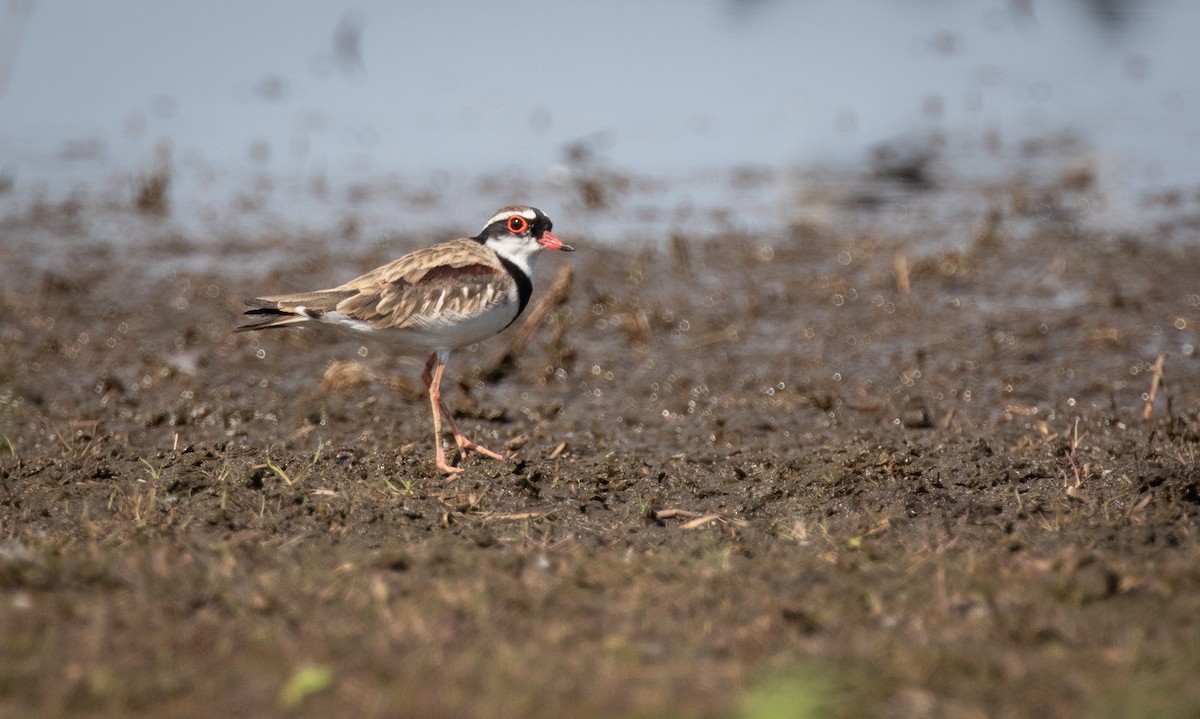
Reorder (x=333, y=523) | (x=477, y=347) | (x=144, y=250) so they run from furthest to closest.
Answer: (x=144, y=250), (x=477, y=347), (x=333, y=523)

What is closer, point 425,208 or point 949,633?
point 949,633

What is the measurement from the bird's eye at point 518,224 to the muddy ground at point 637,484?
1060 millimetres

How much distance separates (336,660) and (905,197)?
9.74 m

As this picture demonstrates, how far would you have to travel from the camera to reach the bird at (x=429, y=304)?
6875mm

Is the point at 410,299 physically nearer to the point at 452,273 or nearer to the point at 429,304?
the point at 429,304

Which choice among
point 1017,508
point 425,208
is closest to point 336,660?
point 1017,508

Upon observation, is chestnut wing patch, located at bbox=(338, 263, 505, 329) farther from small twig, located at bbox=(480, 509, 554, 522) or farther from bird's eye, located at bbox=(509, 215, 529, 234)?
small twig, located at bbox=(480, 509, 554, 522)

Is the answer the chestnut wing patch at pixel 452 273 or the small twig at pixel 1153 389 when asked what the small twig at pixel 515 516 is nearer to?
the chestnut wing patch at pixel 452 273

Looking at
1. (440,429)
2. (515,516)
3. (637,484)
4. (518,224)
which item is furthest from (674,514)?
(518,224)

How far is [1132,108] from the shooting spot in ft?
55.4

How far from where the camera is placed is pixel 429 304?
6.88 metres

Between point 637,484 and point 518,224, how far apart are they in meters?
1.69

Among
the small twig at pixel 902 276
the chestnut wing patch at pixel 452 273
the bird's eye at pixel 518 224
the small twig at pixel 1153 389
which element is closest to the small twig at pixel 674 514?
the chestnut wing patch at pixel 452 273

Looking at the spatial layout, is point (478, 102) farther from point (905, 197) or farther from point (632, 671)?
point (632, 671)
